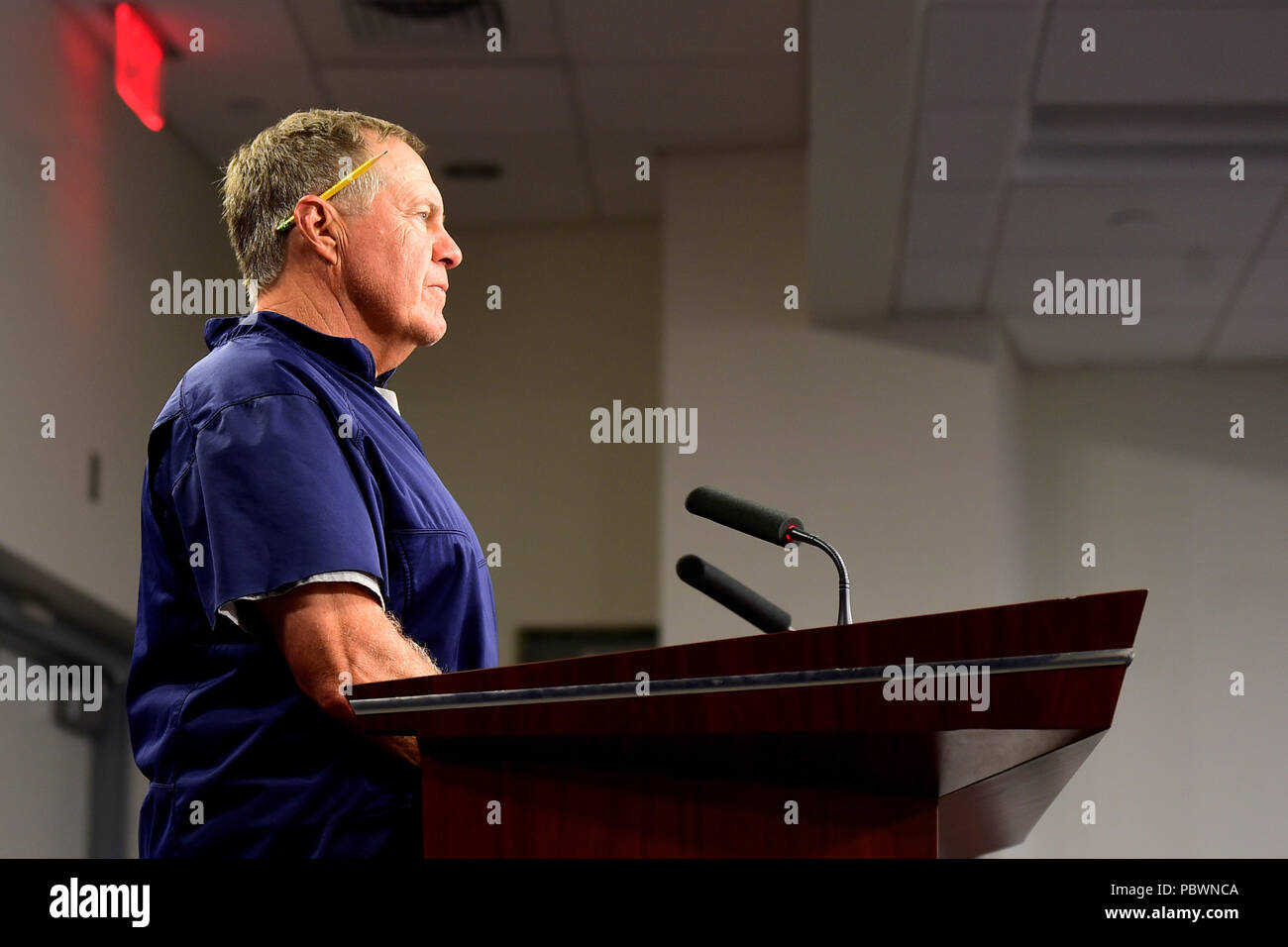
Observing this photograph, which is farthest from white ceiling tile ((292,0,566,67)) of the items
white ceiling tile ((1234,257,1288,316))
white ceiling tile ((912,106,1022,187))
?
white ceiling tile ((1234,257,1288,316))

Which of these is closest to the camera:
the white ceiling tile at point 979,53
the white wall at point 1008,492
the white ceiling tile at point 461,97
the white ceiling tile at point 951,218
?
the white ceiling tile at point 979,53

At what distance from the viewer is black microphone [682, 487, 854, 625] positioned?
1.42m

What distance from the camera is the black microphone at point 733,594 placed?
1658 millimetres

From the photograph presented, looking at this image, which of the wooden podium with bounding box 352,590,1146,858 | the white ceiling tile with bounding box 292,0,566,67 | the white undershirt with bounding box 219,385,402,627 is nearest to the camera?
the wooden podium with bounding box 352,590,1146,858

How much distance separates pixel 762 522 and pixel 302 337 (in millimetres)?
470

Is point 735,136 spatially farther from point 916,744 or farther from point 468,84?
point 916,744

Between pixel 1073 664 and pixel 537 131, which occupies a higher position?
pixel 537 131

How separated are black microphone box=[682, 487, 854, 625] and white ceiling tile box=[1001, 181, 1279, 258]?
332 centimetres

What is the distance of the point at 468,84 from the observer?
5.02m

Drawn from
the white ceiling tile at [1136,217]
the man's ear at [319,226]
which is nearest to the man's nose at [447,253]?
the man's ear at [319,226]

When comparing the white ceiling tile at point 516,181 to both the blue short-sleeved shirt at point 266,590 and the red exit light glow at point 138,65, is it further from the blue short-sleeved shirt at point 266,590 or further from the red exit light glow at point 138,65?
the blue short-sleeved shirt at point 266,590

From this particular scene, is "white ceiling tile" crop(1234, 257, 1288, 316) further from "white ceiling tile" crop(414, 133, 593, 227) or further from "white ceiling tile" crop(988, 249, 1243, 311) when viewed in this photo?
"white ceiling tile" crop(414, 133, 593, 227)
